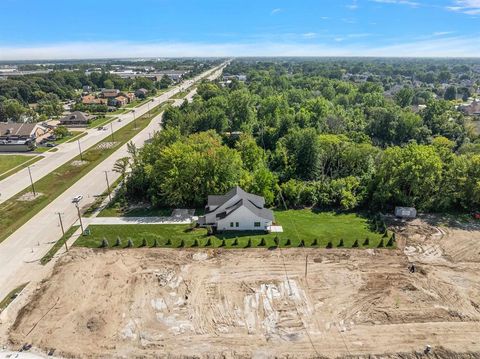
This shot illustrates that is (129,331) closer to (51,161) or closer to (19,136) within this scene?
(51,161)

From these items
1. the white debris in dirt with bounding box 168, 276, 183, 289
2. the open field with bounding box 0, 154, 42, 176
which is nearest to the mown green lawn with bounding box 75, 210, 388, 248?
the white debris in dirt with bounding box 168, 276, 183, 289

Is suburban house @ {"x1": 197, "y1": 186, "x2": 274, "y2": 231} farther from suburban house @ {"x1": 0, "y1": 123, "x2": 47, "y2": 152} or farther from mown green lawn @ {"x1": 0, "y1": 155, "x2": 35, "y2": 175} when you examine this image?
suburban house @ {"x1": 0, "y1": 123, "x2": 47, "y2": 152}

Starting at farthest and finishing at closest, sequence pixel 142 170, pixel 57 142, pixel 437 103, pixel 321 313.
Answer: pixel 437 103 → pixel 57 142 → pixel 142 170 → pixel 321 313

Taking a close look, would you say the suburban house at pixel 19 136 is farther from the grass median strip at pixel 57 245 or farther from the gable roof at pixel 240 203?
the gable roof at pixel 240 203

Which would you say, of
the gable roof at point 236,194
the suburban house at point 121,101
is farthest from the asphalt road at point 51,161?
the gable roof at point 236,194

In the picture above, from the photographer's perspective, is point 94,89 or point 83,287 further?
point 94,89

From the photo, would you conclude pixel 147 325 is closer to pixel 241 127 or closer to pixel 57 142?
pixel 241 127

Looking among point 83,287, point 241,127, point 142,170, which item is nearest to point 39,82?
point 241,127
